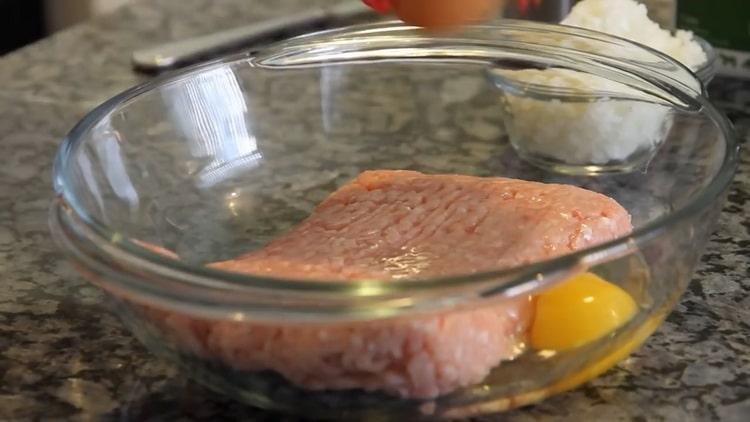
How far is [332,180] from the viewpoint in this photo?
0.85 metres

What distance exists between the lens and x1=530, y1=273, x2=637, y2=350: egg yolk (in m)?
0.55

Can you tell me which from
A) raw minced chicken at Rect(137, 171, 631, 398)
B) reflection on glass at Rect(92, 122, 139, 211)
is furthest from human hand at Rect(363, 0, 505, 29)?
reflection on glass at Rect(92, 122, 139, 211)

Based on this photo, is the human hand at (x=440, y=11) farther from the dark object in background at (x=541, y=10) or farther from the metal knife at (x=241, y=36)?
the metal knife at (x=241, y=36)

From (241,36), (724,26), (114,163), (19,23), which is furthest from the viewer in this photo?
(19,23)

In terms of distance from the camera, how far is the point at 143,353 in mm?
633

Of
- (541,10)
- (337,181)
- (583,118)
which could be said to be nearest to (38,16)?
(541,10)

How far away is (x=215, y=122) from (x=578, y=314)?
0.37m

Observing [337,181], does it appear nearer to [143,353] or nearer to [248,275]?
[143,353]

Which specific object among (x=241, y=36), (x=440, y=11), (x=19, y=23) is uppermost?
(x=440, y=11)

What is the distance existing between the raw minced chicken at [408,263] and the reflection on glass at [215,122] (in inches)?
5.3

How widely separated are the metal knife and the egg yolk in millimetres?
713

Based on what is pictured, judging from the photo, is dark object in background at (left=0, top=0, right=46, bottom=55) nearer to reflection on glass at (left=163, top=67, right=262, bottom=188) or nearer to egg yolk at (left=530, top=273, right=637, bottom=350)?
reflection on glass at (left=163, top=67, right=262, bottom=188)

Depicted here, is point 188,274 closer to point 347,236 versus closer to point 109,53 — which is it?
point 347,236

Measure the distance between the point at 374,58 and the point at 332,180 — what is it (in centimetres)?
11
